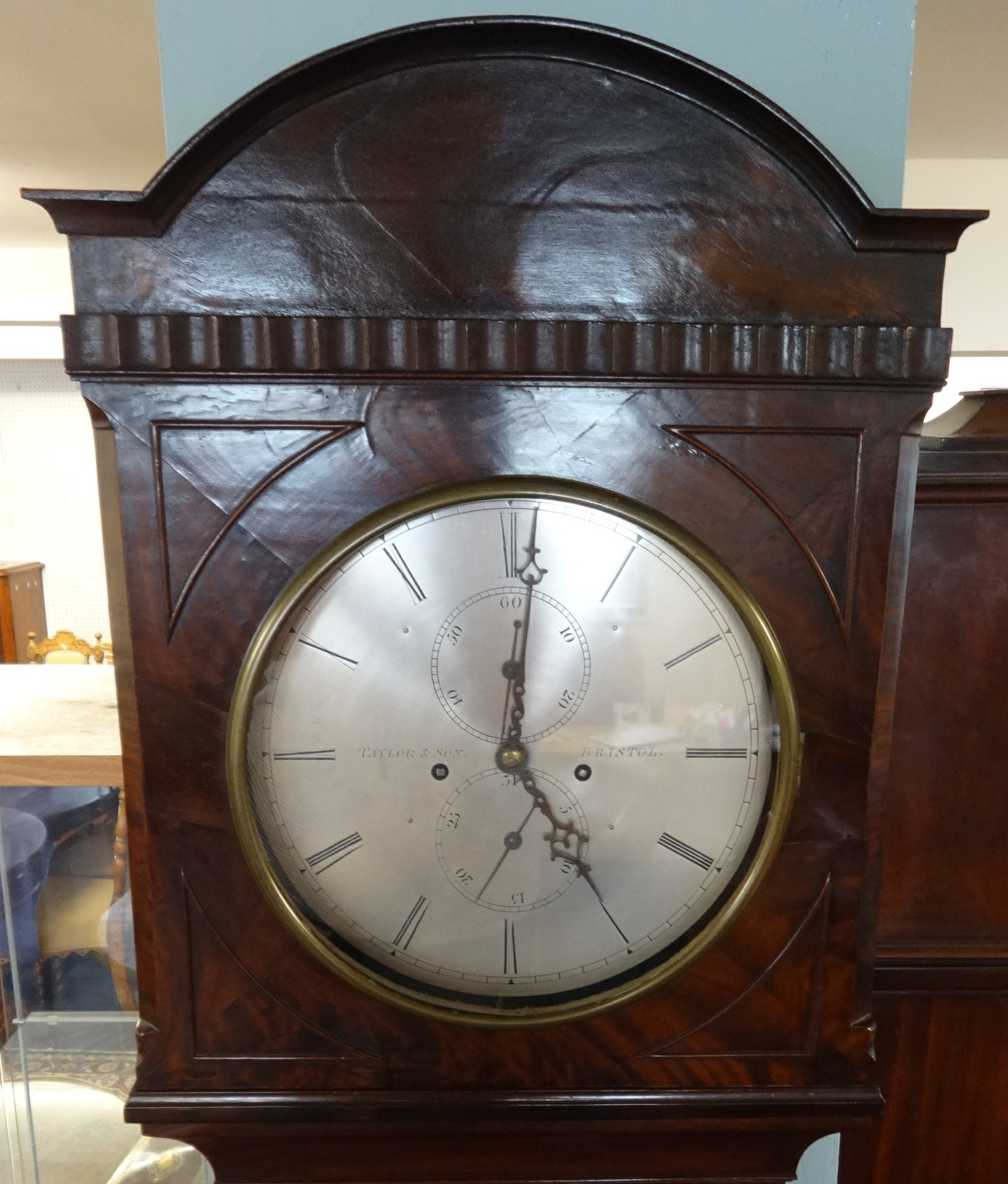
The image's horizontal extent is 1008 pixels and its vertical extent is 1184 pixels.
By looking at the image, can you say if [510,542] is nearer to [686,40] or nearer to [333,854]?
[333,854]

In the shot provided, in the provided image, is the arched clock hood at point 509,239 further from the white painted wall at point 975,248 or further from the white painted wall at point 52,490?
the white painted wall at point 52,490

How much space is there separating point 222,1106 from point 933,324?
75 centimetres

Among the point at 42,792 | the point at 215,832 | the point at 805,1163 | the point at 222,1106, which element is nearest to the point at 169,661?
the point at 215,832

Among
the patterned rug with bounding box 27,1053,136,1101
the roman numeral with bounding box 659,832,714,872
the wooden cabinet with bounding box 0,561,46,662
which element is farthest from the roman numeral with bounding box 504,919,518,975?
the wooden cabinet with bounding box 0,561,46,662

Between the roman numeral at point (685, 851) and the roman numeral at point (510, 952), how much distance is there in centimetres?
13

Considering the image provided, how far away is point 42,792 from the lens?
3.17 feet

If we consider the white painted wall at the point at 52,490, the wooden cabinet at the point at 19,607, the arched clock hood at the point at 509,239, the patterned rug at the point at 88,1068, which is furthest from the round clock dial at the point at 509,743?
the white painted wall at the point at 52,490

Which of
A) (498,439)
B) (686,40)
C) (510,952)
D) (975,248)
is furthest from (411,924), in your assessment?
(975,248)

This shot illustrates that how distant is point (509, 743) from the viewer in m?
0.64

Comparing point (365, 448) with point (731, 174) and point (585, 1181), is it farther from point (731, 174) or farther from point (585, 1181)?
point (585, 1181)

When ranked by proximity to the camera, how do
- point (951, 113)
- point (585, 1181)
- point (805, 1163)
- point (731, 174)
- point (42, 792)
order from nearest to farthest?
point (731, 174) < point (585, 1181) < point (805, 1163) < point (42, 792) < point (951, 113)


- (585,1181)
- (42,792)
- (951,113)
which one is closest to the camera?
(585,1181)

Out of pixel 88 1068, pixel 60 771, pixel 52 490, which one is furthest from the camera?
pixel 52 490

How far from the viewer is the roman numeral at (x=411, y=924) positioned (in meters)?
0.65
